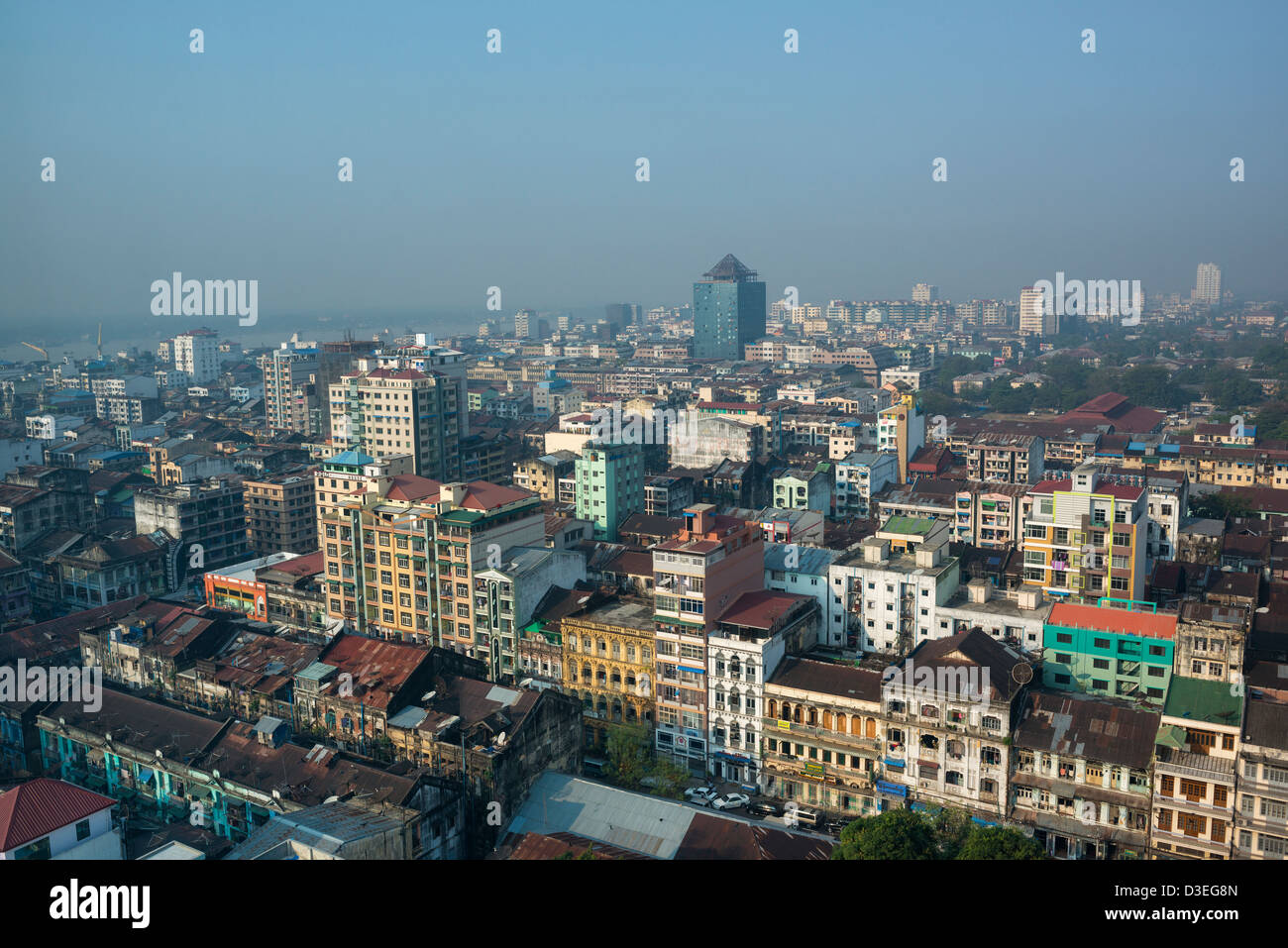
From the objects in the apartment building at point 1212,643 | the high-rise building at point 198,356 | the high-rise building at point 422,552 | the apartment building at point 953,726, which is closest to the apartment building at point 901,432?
the high-rise building at point 422,552

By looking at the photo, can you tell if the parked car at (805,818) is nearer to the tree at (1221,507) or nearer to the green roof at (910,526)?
the green roof at (910,526)

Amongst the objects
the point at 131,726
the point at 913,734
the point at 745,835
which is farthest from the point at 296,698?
the point at 913,734

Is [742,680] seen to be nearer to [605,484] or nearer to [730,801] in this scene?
[730,801]

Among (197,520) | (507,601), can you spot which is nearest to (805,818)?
(507,601)

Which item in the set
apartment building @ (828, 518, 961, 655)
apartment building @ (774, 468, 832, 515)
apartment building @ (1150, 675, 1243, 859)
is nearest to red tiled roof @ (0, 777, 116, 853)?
apartment building @ (828, 518, 961, 655)

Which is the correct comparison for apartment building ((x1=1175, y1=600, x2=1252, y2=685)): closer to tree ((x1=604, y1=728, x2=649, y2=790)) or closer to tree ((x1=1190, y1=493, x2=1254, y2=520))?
tree ((x1=604, y1=728, x2=649, y2=790))

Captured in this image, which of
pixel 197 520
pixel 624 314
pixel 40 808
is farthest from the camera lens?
pixel 624 314

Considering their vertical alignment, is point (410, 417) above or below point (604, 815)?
above
